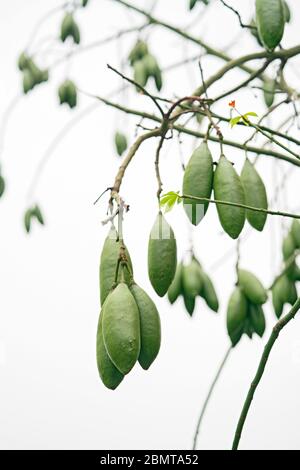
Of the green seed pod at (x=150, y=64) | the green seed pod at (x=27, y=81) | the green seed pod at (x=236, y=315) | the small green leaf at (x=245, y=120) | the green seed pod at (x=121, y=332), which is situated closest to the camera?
the green seed pod at (x=121, y=332)

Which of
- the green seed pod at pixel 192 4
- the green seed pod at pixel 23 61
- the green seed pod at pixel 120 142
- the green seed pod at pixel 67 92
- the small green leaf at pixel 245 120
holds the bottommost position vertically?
the small green leaf at pixel 245 120

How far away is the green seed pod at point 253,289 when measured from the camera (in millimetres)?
737

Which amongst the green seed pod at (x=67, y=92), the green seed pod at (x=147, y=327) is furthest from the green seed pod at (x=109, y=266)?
the green seed pod at (x=67, y=92)

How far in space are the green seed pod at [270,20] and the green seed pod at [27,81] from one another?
57 cm

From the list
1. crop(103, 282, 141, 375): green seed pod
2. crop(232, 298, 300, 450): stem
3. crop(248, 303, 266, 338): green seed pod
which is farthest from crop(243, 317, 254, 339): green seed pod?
crop(103, 282, 141, 375): green seed pod

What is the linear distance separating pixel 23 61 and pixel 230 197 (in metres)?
0.70

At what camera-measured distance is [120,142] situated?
970 millimetres

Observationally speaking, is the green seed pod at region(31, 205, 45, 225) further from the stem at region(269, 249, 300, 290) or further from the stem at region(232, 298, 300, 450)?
the stem at region(232, 298, 300, 450)

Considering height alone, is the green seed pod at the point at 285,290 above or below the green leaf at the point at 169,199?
below

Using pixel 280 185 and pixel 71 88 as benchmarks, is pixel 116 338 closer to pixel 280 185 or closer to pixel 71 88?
pixel 280 185

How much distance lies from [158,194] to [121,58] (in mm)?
613

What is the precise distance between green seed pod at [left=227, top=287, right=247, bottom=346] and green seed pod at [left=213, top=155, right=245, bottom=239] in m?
0.29

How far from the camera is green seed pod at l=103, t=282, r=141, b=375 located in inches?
15.0

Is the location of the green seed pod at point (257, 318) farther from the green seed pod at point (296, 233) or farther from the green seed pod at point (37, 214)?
the green seed pod at point (37, 214)
